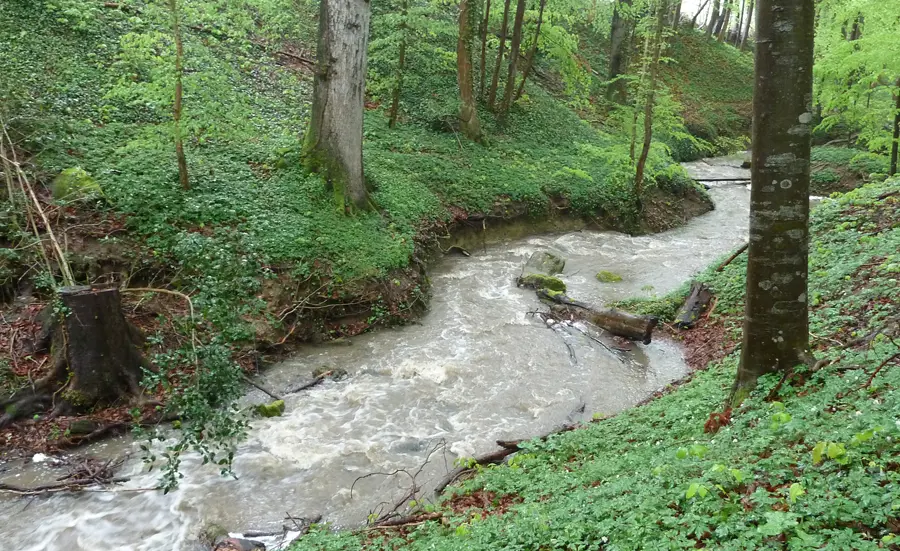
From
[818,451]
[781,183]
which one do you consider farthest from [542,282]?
[818,451]

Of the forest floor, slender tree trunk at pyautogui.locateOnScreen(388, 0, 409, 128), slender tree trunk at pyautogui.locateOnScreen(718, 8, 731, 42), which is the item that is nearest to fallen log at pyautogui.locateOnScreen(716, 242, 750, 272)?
the forest floor

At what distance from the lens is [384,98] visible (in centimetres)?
1653

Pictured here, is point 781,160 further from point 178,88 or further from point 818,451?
point 178,88

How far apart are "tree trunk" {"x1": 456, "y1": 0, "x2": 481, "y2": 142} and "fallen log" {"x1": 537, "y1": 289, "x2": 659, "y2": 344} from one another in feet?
25.5

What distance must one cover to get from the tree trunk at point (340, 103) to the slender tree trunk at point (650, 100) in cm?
734

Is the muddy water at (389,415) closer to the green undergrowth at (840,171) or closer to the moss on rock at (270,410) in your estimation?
Answer: the moss on rock at (270,410)

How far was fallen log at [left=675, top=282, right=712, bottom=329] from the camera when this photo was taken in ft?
29.8

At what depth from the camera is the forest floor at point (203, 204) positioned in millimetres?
7348

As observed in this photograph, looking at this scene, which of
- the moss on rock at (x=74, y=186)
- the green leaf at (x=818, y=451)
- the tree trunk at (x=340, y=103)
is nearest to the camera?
the green leaf at (x=818, y=451)

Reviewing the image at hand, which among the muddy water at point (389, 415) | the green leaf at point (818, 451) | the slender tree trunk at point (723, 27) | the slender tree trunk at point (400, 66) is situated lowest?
the muddy water at point (389, 415)

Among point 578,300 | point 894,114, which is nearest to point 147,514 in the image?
point 578,300

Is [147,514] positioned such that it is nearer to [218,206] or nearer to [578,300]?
[218,206]

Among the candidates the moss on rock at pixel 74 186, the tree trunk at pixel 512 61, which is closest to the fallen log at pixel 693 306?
the moss on rock at pixel 74 186

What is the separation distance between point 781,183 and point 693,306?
5.94 m
